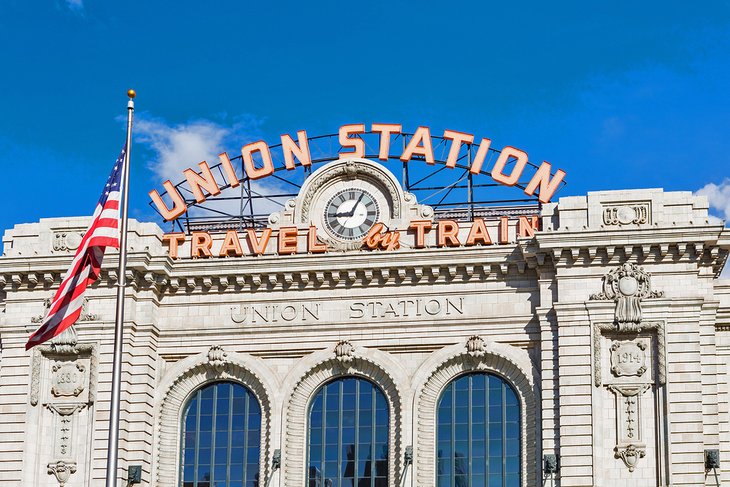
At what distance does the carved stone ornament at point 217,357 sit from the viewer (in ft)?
→ 211

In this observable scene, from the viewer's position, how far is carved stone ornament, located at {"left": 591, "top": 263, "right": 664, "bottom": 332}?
60.1 metres

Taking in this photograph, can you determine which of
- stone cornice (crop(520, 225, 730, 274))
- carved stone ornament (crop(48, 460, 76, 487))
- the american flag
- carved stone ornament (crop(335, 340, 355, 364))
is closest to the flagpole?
the american flag

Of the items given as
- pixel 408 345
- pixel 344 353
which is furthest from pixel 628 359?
pixel 344 353

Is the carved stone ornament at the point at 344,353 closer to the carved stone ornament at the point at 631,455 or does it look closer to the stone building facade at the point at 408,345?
the stone building facade at the point at 408,345

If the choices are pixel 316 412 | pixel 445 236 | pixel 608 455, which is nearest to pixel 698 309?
pixel 608 455

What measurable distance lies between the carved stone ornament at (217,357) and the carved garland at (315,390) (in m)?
3.32

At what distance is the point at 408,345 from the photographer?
63.2 metres

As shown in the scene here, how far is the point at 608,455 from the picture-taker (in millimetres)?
58906

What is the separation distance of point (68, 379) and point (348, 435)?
12.0 meters

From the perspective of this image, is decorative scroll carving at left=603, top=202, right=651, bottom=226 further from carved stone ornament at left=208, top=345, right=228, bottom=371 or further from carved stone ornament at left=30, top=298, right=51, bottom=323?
carved stone ornament at left=30, top=298, right=51, bottom=323

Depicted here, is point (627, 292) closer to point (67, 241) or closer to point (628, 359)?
point (628, 359)

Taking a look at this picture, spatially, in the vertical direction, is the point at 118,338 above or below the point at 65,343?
below

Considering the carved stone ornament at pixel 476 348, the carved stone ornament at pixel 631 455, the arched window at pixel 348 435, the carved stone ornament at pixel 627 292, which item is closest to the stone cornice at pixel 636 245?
the carved stone ornament at pixel 627 292

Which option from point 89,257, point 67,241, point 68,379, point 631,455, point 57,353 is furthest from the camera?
point 67,241
